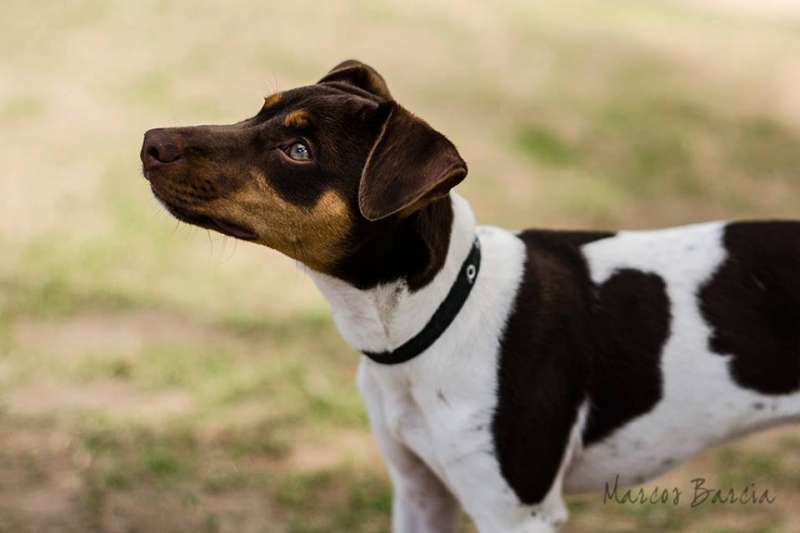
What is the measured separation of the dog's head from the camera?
2947 millimetres

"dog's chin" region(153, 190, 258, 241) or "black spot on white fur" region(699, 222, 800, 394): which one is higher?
"dog's chin" region(153, 190, 258, 241)

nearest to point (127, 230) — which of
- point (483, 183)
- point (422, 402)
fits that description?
point (483, 183)

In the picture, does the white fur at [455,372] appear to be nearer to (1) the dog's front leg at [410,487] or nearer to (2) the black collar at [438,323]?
(2) the black collar at [438,323]

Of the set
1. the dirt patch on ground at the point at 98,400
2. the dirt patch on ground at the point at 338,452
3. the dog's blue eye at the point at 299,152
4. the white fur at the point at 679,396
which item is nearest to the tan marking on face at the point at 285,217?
the dog's blue eye at the point at 299,152

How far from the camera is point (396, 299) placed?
320cm

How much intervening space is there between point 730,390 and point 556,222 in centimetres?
498

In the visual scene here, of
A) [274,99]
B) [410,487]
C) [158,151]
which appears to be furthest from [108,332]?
[158,151]

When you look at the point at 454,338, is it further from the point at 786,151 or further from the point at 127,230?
the point at 786,151

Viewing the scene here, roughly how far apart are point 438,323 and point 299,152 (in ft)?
2.27

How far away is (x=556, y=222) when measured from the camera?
8.40 m

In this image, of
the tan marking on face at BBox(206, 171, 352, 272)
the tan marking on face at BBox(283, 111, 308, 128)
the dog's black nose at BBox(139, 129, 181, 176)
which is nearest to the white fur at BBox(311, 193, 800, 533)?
the tan marking on face at BBox(206, 171, 352, 272)

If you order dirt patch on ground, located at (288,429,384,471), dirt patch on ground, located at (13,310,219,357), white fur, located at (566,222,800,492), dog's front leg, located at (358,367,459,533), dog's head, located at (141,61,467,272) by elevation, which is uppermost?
dog's head, located at (141,61,467,272)

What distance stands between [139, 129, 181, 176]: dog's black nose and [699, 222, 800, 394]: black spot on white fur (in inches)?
71.0

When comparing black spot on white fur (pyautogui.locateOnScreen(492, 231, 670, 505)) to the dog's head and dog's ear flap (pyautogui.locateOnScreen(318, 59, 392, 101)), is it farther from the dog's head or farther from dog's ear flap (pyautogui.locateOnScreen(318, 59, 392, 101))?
dog's ear flap (pyautogui.locateOnScreen(318, 59, 392, 101))
